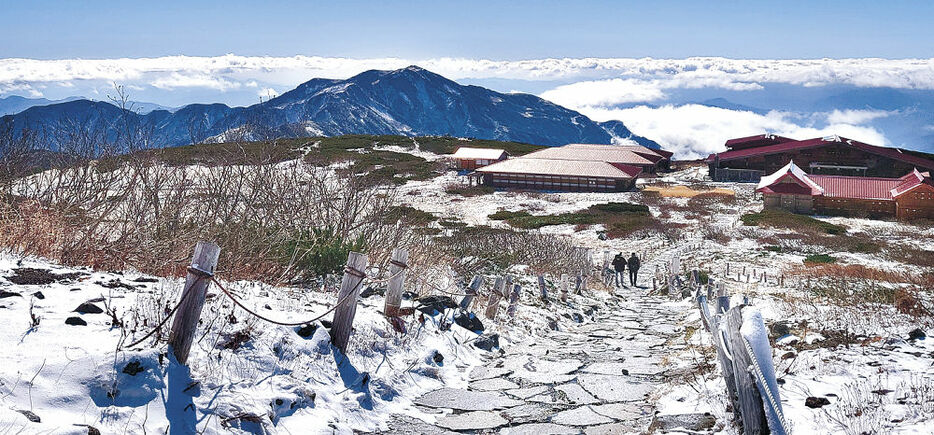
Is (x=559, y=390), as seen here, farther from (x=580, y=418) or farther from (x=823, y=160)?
(x=823, y=160)

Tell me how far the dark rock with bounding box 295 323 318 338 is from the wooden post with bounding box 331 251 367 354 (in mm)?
197

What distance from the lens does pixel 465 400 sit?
20.7 feet

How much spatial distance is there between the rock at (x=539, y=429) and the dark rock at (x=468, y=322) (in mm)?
3344

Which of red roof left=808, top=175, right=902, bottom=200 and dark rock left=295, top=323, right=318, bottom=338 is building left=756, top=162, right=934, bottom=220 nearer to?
red roof left=808, top=175, right=902, bottom=200

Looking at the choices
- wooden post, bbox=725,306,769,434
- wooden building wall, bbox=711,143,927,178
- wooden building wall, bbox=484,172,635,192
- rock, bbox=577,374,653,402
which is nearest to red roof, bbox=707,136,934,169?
wooden building wall, bbox=711,143,927,178

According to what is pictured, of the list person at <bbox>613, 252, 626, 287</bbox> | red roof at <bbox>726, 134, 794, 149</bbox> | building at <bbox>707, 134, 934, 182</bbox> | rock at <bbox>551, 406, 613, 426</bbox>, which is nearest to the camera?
rock at <bbox>551, 406, 613, 426</bbox>

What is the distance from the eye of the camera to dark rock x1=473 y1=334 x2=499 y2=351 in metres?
8.45

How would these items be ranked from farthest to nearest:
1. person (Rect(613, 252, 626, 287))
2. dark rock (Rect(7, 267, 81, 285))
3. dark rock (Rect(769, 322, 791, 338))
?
person (Rect(613, 252, 626, 287))
dark rock (Rect(769, 322, 791, 338))
dark rock (Rect(7, 267, 81, 285))

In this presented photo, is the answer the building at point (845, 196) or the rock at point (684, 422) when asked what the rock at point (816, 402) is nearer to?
the rock at point (684, 422)

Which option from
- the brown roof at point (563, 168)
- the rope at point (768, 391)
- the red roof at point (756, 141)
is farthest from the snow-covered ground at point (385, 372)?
the red roof at point (756, 141)

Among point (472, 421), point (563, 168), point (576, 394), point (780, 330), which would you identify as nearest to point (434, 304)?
point (576, 394)

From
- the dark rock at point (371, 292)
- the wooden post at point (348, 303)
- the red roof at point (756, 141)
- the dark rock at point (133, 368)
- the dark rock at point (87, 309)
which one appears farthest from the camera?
the red roof at point (756, 141)

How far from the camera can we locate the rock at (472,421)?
218 inches

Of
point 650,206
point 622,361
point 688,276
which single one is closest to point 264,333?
point 622,361
